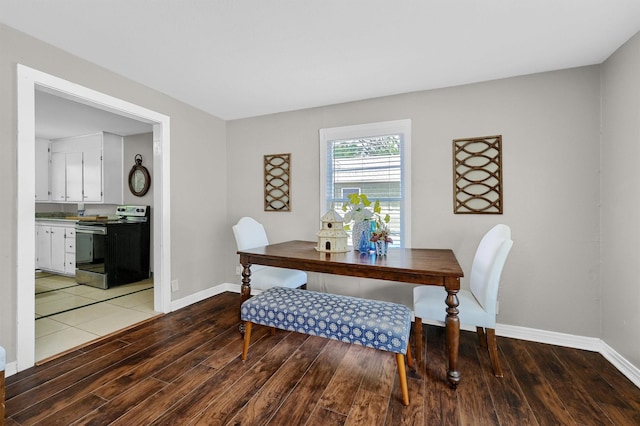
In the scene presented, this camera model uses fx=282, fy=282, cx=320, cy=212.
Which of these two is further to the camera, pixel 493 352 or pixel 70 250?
pixel 70 250

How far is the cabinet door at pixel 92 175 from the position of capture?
180 inches

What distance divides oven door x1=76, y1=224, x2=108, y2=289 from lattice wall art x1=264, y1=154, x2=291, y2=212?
7.79 ft

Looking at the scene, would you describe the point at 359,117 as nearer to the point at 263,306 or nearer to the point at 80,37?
the point at 263,306

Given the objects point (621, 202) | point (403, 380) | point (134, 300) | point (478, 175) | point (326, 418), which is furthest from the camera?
point (134, 300)

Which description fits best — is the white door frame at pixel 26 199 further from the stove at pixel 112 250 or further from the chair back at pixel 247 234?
the stove at pixel 112 250

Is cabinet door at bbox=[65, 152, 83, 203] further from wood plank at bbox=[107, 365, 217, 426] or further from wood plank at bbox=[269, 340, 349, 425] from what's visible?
wood plank at bbox=[269, 340, 349, 425]

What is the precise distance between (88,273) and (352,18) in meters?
4.64

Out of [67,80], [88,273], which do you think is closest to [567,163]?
[67,80]

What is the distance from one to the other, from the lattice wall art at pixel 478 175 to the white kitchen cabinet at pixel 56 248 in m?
5.25

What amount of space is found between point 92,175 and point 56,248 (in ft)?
4.15

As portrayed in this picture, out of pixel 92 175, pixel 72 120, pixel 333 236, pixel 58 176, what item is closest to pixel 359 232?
pixel 333 236

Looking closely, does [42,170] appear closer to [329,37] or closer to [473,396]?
[329,37]

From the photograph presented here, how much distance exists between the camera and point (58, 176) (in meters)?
5.00

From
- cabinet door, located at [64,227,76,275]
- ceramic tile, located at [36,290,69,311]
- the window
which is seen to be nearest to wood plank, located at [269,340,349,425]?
the window
